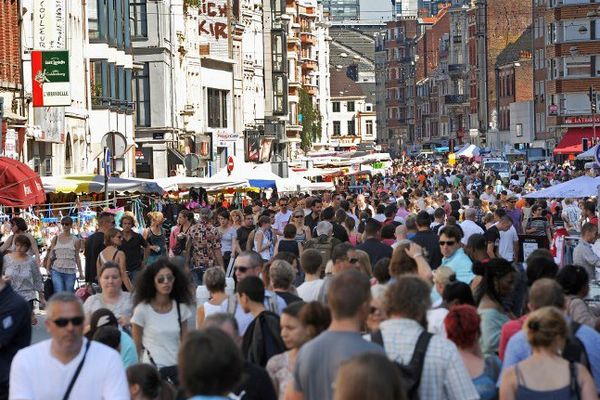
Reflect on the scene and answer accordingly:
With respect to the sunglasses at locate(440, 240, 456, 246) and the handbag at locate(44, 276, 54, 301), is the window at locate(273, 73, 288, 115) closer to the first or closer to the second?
the handbag at locate(44, 276, 54, 301)

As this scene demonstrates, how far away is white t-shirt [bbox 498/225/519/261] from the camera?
885 inches

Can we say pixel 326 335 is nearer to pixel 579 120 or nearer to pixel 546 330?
pixel 546 330

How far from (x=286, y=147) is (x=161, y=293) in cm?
11053

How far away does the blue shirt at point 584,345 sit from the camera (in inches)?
368

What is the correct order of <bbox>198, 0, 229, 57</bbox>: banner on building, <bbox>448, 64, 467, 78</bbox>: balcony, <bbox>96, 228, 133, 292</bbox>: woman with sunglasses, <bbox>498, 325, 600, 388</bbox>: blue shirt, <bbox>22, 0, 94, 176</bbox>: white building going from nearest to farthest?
<bbox>498, 325, 600, 388</bbox>: blue shirt → <bbox>96, 228, 133, 292</bbox>: woman with sunglasses → <bbox>22, 0, 94, 176</bbox>: white building → <bbox>198, 0, 229, 57</bbox>: banner on building → <bbox>448, 64, 467, 78</bbox>: balcony

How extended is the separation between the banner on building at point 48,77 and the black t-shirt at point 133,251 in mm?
22184

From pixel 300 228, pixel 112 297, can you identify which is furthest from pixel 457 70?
pixel 112 297

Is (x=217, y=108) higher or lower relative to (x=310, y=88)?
lower

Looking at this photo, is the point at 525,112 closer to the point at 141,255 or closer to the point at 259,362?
the point at 141,255

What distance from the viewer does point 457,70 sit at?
17662cm

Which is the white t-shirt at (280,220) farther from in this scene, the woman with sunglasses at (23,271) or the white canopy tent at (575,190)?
the woman with sunglasses at (23,271)

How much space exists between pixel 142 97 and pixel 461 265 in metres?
55.3

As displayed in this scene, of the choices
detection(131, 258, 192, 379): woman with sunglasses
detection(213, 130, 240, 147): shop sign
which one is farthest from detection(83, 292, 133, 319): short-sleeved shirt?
detection(213, 130, 240, 147): shop sign

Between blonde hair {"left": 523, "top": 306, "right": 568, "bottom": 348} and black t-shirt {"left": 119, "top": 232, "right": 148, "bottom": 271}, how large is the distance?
1123 cm
